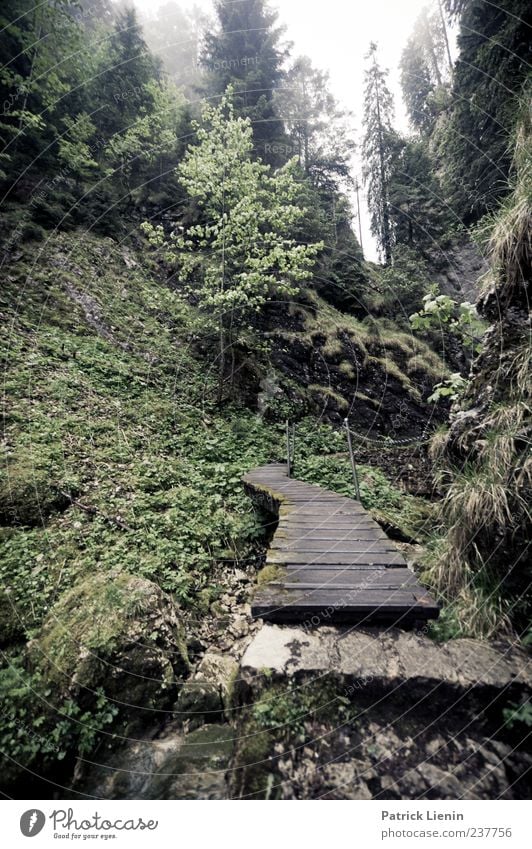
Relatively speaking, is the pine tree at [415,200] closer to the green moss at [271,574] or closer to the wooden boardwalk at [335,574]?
the wooden boardwalk at [335,574]

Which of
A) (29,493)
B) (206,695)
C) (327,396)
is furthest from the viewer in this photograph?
(327,396)

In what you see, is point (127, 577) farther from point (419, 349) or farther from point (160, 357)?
point (419, 349)

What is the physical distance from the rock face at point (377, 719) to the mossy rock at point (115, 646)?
1.31 meters

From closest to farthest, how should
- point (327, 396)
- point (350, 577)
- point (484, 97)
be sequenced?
point (350, 577), point (484, 97), point (327, 396)

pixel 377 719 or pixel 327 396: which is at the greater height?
pixel 327 396

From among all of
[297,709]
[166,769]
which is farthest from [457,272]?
[166,769]

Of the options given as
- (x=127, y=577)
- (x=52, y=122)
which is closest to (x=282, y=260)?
(x=127, y=577)

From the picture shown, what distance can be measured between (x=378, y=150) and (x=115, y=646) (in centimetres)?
2413

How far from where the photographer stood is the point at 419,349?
487 inches

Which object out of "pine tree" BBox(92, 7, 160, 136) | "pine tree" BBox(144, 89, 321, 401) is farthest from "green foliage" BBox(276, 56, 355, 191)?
"pine tree" BBox(144, 89, 321, 401)

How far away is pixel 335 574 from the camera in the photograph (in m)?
3.37

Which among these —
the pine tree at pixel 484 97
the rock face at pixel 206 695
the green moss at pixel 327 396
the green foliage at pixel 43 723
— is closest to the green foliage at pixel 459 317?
the pine tree at pixel 484 97

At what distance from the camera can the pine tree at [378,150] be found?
17.7 m

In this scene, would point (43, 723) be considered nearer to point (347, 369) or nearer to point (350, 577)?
point (350, 577)
